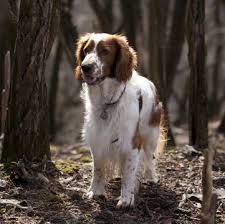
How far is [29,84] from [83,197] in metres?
1.40

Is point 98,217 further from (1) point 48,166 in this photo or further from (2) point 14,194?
(1) point 48,166

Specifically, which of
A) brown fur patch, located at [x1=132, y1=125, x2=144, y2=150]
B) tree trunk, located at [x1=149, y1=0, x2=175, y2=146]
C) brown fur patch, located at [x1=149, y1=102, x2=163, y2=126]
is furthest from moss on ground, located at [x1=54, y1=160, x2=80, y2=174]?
tree trunk, located at [x1=149, y1=0, x2=175, y2=146]

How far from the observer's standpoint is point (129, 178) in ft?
20.4

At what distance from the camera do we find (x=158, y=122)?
23.9 ft

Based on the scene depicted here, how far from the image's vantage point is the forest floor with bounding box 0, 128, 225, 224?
19.0ft

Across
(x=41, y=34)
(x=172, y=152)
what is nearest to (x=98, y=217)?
(x=41, y=34)

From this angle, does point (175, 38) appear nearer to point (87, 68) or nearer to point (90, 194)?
point (90, 194)

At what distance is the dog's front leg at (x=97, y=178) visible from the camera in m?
6.45

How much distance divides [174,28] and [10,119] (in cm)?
807

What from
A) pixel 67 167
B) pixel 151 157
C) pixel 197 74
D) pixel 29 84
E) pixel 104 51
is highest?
pixel 104 51

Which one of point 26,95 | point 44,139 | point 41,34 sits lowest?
point 44,139

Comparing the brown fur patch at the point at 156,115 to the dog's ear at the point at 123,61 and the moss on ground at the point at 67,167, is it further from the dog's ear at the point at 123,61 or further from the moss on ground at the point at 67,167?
the moss on ground at the point at 67,167

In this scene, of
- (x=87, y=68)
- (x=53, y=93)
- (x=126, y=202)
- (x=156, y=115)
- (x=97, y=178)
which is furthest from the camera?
(x=53, y=93)

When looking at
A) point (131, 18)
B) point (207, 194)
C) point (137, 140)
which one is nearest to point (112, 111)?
point (137, 140)
